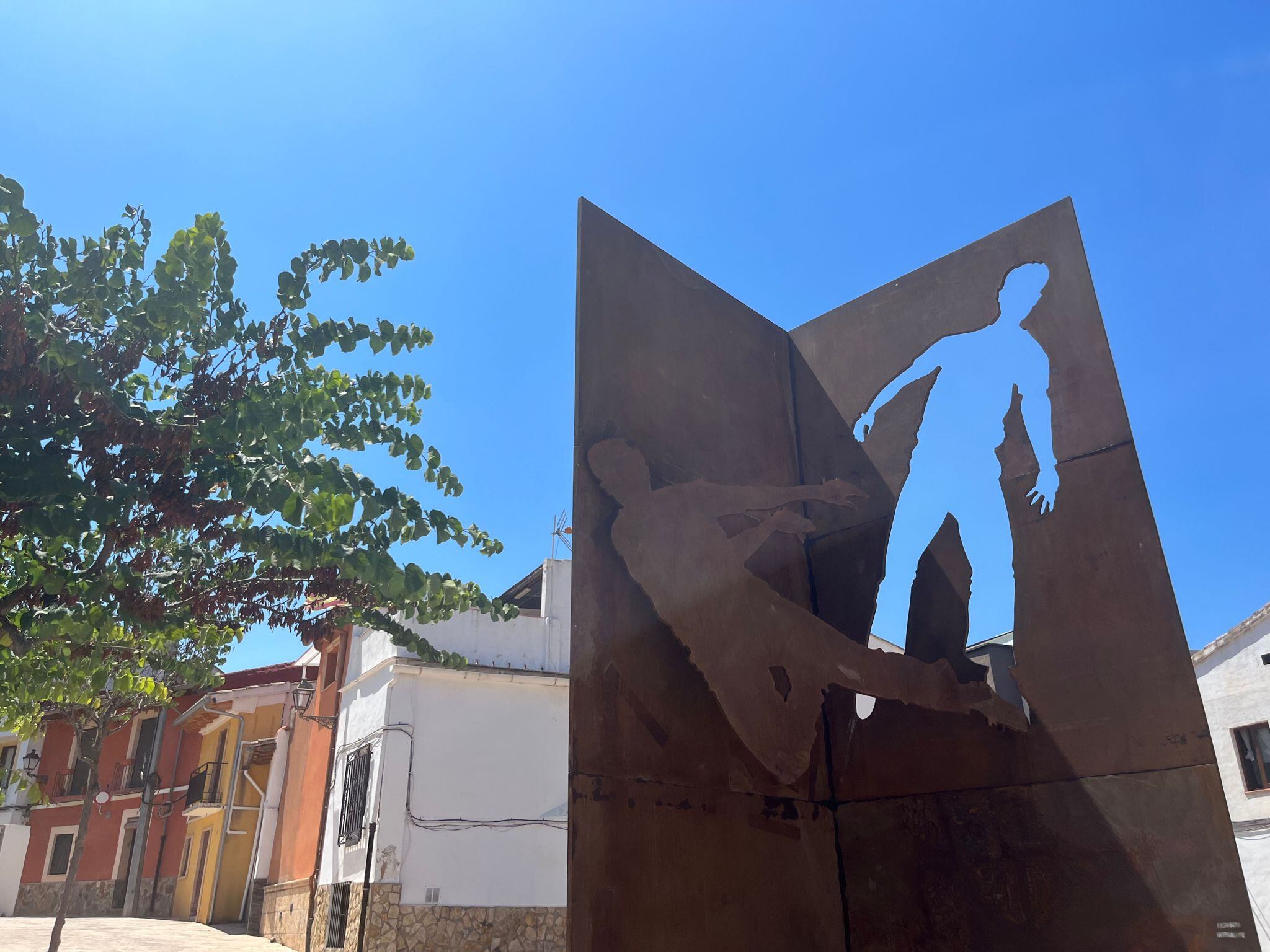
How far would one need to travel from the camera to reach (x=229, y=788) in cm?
2002

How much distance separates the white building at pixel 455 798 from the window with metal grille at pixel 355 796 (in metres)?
0.03

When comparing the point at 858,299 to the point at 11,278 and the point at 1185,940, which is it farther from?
the point at 11,278

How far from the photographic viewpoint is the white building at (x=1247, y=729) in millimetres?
14906

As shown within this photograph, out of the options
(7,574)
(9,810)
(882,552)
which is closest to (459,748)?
(7,574)

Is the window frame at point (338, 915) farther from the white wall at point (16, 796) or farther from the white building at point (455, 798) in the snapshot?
the white wall at point (16, 796)

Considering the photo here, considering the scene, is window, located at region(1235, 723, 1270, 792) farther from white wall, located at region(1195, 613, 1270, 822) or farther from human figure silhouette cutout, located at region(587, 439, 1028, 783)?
human figure silhouette cutout, located at region(587, 439, 1028, 783)

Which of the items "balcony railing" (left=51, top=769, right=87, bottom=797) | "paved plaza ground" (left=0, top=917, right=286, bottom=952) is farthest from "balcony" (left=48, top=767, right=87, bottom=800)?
"paved plaza ground" (left=0, top=917, right=286, bottom=952)

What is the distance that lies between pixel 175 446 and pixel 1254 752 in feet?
56.4

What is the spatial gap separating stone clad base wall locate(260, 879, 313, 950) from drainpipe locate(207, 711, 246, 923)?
9.81 ft

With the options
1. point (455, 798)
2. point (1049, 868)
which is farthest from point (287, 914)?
point (1049, 868)

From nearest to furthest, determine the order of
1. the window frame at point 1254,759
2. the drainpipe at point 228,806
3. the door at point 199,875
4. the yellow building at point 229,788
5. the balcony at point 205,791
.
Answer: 1. the window frame at point 1254,759
2. the drainpipe at point 228,806
3. the yellow building at point 229,788
4. the door at point 199,875
5. the balcony at point 205,791

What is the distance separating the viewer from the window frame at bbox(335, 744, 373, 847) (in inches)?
523

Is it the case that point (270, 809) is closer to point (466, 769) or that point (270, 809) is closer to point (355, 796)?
point (355, 796)

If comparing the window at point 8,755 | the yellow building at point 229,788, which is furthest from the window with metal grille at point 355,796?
the window at point 8,755
